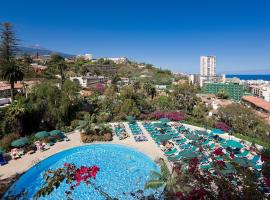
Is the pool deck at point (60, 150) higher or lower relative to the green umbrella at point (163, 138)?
lower

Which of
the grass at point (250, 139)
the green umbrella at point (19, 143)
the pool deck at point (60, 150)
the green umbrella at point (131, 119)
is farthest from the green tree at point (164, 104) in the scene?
the green umbrella at point (19, 143)

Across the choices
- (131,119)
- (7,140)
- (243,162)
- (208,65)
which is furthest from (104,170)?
(208,65)

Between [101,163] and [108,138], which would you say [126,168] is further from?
[108,138]

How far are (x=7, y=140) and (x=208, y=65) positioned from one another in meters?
126

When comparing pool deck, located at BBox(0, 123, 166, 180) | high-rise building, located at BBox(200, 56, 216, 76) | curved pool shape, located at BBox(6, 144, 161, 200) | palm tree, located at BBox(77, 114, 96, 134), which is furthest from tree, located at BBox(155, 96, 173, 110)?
high-rise building, located at BBox(200, 56, 216, 76)

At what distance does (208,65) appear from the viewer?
12381cm

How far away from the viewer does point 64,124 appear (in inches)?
861

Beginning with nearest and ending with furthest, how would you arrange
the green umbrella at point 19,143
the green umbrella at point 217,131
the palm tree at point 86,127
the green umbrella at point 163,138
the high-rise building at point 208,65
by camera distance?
the green umbrella at point 19,143 < the green umbrella at point 163,138 < the palm tree at point 86,127 < the green umbrella at point 217,131 < the high-rise building at point 208,65

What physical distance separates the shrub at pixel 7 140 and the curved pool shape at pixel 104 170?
14.4 feet

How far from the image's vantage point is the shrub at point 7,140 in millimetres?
16297

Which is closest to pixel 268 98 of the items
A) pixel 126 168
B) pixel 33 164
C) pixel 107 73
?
pixel 107 73

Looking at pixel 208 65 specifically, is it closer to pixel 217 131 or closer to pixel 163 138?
pixel 217 131

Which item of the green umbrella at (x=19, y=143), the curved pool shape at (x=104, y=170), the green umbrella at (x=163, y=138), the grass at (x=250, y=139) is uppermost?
the green umbrella at (x=19, y=143)

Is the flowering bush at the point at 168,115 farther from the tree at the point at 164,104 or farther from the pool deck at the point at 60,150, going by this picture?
the pool deck at the point at 60,150
